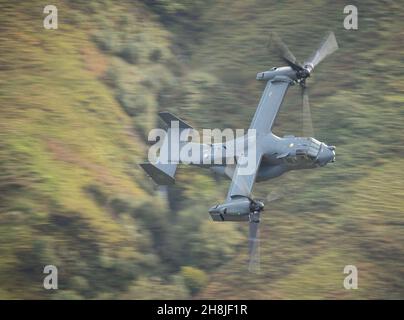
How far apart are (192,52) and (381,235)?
21.6 metres

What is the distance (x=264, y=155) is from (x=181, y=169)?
12.2 meters

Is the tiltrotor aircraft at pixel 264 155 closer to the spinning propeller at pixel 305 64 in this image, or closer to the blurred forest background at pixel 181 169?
the spinning propeller at pixel 305 64

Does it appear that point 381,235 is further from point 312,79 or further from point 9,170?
point 9,170

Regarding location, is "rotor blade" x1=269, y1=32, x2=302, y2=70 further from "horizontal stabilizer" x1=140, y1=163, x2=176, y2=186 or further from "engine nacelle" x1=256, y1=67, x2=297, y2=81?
"horizontal stabilizer" x1=140, y1=163, x2=176, y2=186

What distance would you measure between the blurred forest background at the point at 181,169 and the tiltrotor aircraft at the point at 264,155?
6.22 meters

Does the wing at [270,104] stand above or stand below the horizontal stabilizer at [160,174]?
above

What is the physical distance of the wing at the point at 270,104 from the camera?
58.0m

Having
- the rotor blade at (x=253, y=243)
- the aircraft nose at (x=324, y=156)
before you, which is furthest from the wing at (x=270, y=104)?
the rotor blade at (x=253, y=243)

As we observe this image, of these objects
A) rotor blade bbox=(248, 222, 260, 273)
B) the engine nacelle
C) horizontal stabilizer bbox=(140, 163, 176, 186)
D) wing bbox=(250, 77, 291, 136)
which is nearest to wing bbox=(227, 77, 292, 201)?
wing bbox=(250, 77, 291, 136)

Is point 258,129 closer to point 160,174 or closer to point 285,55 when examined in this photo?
point 285,55

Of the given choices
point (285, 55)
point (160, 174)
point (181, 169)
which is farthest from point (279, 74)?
point (181, 169)

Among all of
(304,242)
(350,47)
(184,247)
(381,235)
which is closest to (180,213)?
(184,247)

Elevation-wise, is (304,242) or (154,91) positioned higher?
(154,91)

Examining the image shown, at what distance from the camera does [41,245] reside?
2345 inches
